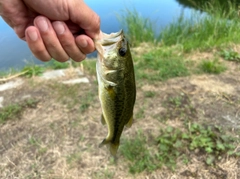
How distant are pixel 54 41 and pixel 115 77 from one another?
0.41 m

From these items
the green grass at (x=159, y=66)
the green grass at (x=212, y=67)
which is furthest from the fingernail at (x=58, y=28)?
the green grass at (x=212, y=67)

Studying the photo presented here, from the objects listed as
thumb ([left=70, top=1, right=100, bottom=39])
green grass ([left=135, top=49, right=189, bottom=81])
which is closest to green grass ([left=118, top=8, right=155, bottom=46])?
green grass ([left=135, top=49, right=189, bottom=81])

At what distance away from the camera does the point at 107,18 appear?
7453mm

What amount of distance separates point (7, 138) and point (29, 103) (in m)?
0.60

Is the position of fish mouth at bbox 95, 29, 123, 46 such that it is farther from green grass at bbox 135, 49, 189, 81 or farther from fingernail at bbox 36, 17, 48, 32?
green grass at bbox 135, 49, 189, 81

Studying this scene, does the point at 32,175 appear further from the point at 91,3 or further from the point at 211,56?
the point at 91,3

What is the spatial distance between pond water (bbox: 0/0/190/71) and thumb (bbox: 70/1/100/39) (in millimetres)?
3992

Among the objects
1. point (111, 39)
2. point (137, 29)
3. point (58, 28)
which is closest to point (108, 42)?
point (111, 39)

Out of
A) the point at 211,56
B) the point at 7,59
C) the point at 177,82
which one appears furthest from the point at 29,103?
the point at 211,56

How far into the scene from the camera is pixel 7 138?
3082mm

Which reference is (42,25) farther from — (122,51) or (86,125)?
(86,125)

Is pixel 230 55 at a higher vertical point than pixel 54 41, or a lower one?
lower

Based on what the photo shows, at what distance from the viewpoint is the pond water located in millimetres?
5691

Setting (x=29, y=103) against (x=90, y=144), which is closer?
(x=90, y=144)
